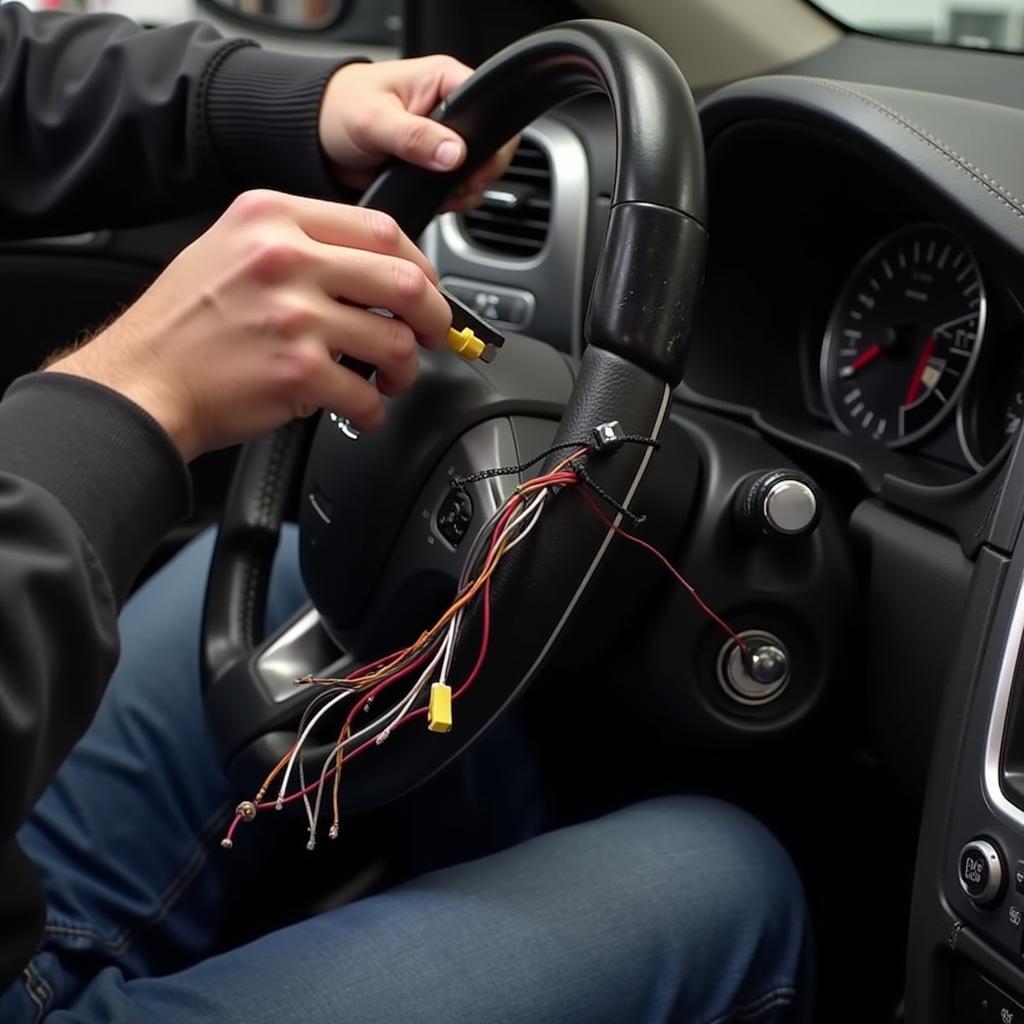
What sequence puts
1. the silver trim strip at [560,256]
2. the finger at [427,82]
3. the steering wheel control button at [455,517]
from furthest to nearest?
1. the silver trim strip at [560,256]
2. the finger at [427,82]
3. the steering wheel control button at [455,517]

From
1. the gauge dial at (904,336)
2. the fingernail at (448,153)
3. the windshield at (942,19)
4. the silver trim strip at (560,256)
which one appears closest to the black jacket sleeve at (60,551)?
the fingernail at (448,153)

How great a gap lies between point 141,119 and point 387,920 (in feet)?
1.96

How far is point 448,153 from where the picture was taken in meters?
0.74

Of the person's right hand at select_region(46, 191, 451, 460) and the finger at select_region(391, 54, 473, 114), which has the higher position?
the finger at select_region(391, 54, 473, 114)

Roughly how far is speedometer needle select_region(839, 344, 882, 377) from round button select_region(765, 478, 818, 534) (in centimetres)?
25

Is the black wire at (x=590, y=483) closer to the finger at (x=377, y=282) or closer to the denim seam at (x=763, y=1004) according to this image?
the finger at (x=377, y=282)

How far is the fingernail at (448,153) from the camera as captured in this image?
0.74m

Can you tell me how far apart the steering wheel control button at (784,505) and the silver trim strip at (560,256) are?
46cm

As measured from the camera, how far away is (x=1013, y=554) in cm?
61

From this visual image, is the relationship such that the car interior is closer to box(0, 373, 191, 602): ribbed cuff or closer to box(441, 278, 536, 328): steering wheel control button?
box(441, 278, 536, 328): steering wheel control button

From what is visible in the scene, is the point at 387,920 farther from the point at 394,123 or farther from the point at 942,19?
the point at 942,19

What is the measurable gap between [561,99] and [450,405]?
0.58ft

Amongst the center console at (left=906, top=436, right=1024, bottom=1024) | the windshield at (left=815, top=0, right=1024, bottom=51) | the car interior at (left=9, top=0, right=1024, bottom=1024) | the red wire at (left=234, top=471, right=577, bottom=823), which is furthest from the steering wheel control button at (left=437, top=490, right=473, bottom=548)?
the windshield at (left=815, top=0, right=1024, bottom=51)

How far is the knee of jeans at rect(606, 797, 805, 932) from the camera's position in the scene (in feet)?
2.31
